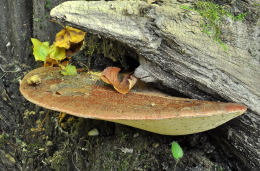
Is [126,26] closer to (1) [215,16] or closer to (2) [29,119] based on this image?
(1) [215,16]

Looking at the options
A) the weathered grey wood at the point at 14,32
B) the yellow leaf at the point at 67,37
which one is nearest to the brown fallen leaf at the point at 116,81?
the yellow leaf at the point at 67,37

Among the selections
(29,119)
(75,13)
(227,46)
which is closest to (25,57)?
(29,119)

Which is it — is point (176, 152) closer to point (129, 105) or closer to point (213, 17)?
point (129, 105)

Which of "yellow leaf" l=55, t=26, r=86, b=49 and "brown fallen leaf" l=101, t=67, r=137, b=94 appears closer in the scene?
"brown fallen leaf" l=101, t=67, r=137, b=94

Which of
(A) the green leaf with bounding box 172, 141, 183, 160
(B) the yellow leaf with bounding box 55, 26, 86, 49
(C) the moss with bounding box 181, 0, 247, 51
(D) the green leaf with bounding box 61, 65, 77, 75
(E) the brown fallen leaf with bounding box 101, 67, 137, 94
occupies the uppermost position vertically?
(C) the moss with bounding box 181, 0, 247, 51

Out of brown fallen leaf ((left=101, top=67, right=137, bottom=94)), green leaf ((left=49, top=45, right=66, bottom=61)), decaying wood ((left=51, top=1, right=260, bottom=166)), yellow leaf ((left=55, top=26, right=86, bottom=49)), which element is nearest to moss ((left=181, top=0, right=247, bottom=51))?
decaying wood ((left=51, top=1, right=260, bottom=166))

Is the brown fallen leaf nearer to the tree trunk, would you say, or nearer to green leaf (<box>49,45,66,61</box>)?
the tree trunk

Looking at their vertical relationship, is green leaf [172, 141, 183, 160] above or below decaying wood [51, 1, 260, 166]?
below

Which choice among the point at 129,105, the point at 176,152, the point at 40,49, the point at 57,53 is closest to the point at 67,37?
the point at 57,53
